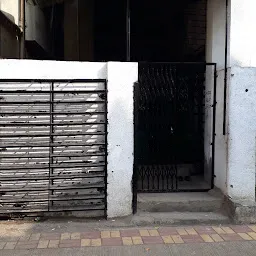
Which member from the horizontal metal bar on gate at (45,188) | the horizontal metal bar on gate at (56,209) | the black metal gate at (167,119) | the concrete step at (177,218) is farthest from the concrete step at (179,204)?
the horizontal metal bar on gate at (45,188)

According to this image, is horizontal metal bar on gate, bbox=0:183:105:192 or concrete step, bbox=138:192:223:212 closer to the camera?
horizontal metal bar on gate, bbox=0:183:105:192

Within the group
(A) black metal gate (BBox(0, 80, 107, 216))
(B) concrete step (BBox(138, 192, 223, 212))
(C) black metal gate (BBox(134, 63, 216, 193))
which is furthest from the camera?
(C) black metal gate (BBox(134, 63, 216, 193))

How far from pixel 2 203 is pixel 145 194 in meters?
2.33

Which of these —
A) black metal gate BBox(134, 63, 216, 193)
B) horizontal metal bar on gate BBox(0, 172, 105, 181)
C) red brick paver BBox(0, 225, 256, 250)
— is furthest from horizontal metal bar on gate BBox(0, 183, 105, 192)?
black metal gate BBox(134, 63, 216, 193)

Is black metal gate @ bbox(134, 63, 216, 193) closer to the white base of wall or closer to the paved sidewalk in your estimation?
the white base of wall

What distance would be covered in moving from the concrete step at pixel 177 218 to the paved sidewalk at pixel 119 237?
0.13 metres

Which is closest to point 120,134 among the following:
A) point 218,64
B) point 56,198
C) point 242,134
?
point 56,198

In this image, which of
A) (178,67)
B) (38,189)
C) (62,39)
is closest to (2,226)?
(38,189)

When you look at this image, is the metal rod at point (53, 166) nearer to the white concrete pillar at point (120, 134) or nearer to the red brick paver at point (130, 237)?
the white concrete pillar at point (120, 134)

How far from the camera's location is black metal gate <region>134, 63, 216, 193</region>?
637 cm

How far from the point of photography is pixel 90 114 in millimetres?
5527

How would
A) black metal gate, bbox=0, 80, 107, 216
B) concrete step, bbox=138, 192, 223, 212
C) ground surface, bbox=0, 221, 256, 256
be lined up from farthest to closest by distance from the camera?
concrete step, bbox=138, 192, 223, 212 < black metal gate, bbox=0, 80, 107, 216 < ground surface, bbox=0, 221, 256, 256

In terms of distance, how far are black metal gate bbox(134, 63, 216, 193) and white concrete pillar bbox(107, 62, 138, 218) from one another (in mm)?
703

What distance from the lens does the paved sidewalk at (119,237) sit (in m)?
4.77
